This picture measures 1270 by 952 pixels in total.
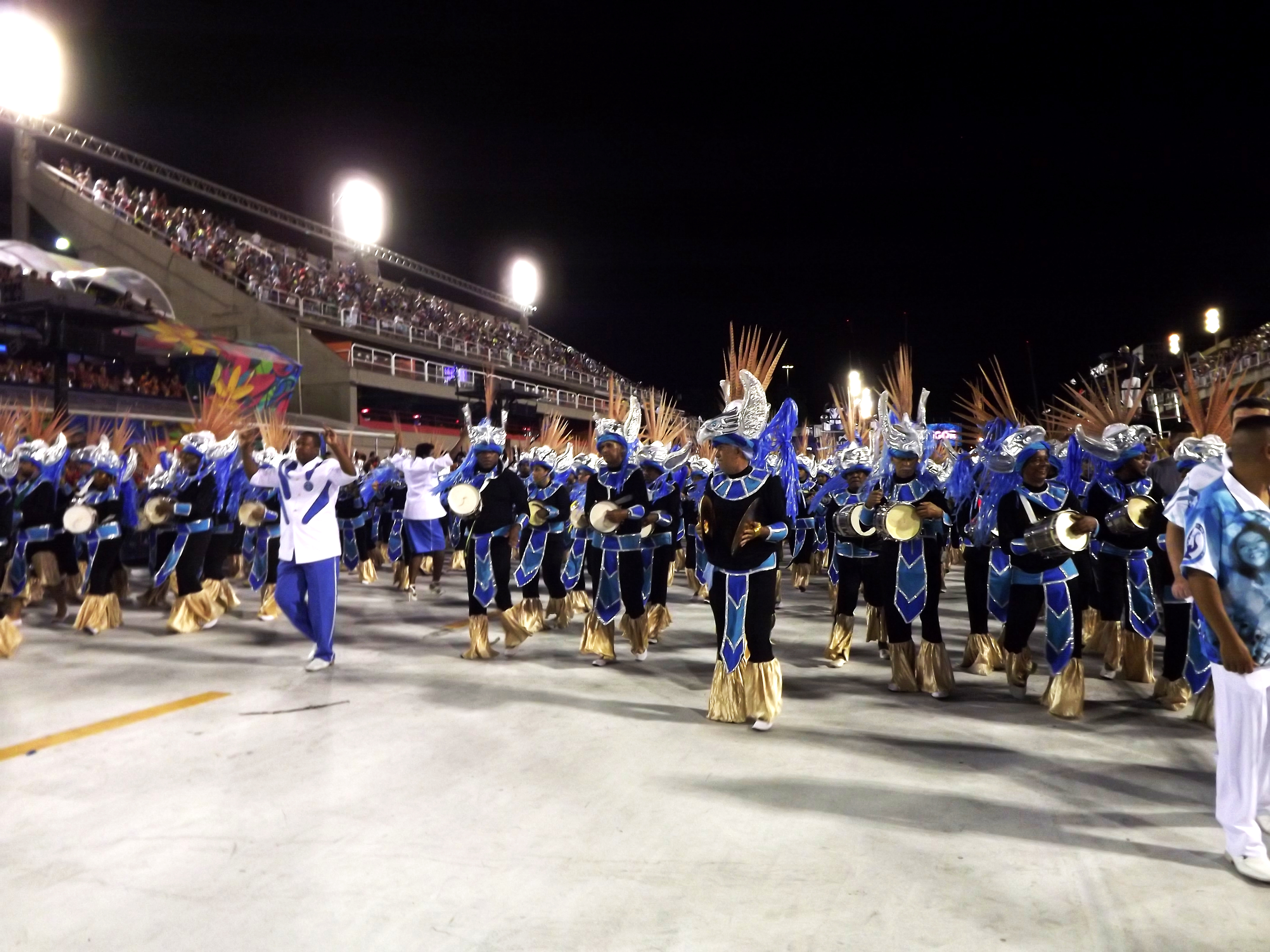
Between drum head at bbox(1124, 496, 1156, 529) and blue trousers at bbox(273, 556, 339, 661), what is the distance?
560 cm

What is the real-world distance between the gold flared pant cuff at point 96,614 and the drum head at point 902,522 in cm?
718

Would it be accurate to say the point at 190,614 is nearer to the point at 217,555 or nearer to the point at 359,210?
the point at 217,555

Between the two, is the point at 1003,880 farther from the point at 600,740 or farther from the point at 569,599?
the point at 569,599

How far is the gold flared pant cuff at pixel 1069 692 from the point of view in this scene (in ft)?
16.8

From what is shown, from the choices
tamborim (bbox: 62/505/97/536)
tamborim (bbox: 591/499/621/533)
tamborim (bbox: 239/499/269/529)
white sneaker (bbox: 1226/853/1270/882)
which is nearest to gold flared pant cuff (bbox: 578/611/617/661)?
tamborim (bbox: 591/499/621/533)

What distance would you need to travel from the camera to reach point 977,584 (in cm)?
643

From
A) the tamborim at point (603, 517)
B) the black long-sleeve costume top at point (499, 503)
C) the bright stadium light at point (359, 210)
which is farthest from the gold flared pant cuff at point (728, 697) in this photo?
the bright stadium light at point (359, 210)

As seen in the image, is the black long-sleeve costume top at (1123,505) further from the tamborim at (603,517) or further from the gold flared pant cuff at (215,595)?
the gold flared pant cuff at (215,595)

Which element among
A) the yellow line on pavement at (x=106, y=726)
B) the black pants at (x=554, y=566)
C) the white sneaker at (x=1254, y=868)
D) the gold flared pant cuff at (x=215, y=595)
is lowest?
the white sneaker at (x=1254, y=868)

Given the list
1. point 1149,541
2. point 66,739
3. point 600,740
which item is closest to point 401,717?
point 600,740

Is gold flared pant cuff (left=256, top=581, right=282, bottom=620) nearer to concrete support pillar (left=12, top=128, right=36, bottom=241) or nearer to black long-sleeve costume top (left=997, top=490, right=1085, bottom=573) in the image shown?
black long-sleeve costume top (left=997, top=490, right=1085, bottom=573)

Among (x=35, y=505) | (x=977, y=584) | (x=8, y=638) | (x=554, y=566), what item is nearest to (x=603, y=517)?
(x=554, y=566)

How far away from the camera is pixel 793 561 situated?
11.8m

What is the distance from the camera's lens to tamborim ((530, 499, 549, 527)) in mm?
7863
